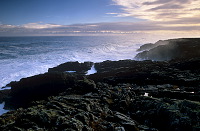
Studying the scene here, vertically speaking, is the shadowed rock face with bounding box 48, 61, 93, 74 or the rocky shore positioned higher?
the rocky shore

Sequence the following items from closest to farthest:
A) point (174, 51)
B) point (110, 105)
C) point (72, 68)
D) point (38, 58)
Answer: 1. point (110, 105)
2. point (72, 68)
3. point (174, 51)
4. point (38, 58)

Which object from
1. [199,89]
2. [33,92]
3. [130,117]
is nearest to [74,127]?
[130,117]

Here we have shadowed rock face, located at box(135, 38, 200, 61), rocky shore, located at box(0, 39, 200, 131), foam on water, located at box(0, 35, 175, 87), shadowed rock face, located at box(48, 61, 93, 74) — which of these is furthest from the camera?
shadowed rock face, located at box(135, 38, 200, 61)

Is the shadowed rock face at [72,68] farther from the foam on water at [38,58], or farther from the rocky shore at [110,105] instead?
the rocky shore at [110,105]

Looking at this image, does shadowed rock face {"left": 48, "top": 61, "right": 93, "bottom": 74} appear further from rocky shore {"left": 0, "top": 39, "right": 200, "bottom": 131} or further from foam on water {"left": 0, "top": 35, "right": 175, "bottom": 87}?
rocky shore {"left": 0, "top": 39, "right": 200, "bottom": 131}

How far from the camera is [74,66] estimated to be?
160 feet

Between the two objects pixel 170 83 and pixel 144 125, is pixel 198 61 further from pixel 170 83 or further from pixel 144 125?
pixel 144 125

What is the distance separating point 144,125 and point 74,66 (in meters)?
38.3

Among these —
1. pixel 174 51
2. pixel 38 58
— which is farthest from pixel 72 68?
pixel 174 51

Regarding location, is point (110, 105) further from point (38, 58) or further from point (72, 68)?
point (38, 58)

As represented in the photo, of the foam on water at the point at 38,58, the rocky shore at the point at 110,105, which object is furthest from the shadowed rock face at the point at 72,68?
the rocky shore at the point at 110,105

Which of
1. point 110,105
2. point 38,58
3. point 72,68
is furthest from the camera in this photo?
point 38,58

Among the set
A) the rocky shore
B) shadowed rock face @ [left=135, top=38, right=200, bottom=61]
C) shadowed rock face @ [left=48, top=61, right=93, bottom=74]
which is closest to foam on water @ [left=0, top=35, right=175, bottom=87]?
shadowed rock face @ [left=48, top=61, right=93, bottom=74]

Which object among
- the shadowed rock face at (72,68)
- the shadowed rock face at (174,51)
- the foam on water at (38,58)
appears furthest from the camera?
the shadowed rock face at (174,51)
